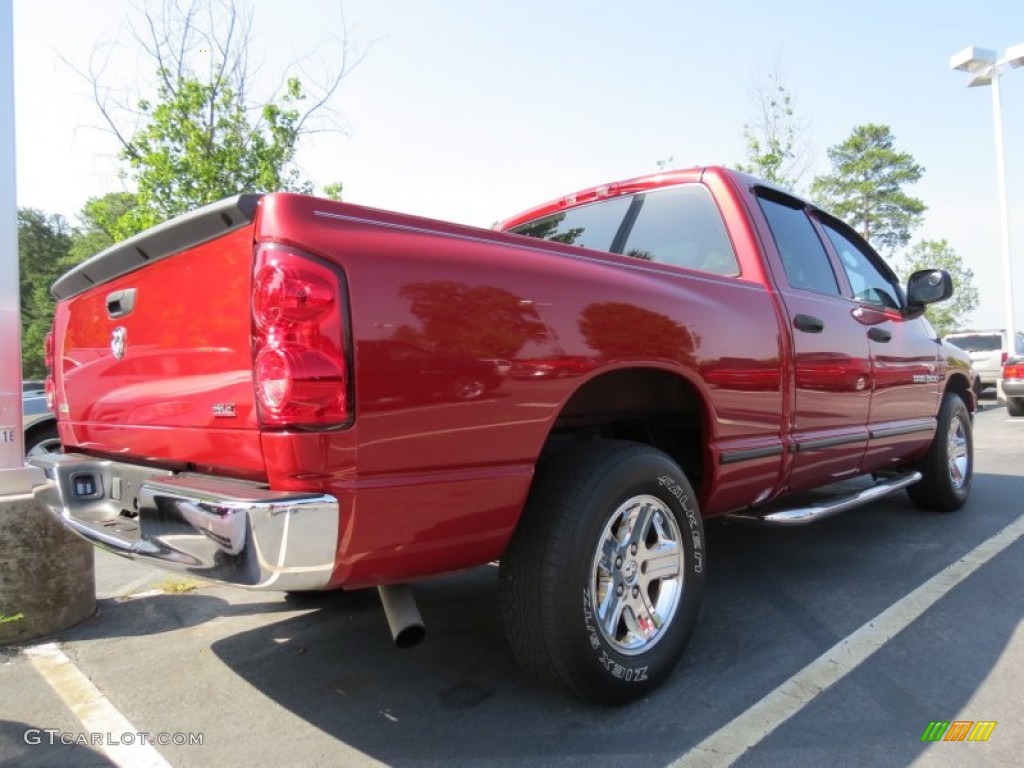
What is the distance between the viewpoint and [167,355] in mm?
2320

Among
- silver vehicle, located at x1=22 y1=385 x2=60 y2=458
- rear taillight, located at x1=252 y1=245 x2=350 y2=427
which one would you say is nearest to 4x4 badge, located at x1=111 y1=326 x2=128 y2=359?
rear taillight, located at x1=252 y1=245 x2=350 y2=427

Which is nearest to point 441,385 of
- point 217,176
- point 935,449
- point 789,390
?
point 789,390

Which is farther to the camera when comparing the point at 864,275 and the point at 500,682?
the point at 864,275

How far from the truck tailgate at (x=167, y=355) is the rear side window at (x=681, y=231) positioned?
2.22 meters

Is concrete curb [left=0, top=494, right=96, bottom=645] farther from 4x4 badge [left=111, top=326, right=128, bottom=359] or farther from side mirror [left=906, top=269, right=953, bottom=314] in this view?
side mirror [left=906, top=269, right=953, bottom=314]

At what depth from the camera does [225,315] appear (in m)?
2.06

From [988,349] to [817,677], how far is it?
18.1 m

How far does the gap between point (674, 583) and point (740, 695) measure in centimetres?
45

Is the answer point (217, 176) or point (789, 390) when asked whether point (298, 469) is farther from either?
point (217, 176)

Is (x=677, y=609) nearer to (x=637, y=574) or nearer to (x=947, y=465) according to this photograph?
(x=637, y=574)

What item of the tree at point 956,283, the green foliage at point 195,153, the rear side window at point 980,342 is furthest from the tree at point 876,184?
the green foliage at point 195,153

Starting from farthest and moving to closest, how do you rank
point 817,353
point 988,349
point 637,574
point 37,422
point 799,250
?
1. point 988,349
2. point 37,422
3. point 799,250
4. point 817,353
5. point 637,574

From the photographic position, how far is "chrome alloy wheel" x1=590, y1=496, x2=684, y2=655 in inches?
98.8

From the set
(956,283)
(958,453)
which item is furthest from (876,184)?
(958,453)
